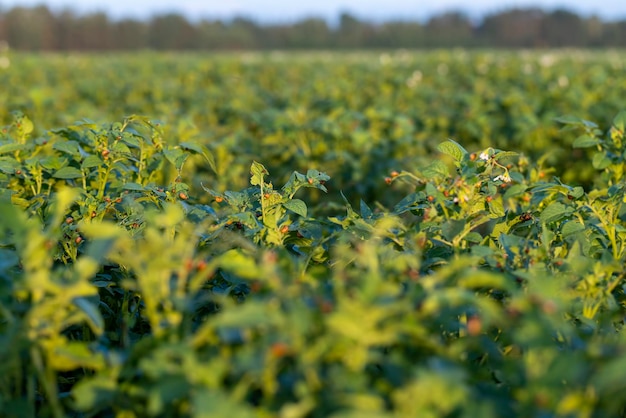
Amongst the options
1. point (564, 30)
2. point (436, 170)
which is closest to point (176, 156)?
point (436, 170)

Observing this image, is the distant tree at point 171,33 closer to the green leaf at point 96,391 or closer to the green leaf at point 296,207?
the green leaf at point 296,207

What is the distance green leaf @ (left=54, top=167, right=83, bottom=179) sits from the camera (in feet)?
7.18

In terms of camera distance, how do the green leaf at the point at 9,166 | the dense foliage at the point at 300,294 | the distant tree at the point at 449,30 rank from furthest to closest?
the distant tree at the point at 449,30, the green leaf at the point at 9,166, the dense foliage at the point at 300,294

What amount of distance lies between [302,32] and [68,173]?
188ft

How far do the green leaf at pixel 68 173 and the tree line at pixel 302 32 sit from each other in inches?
1856

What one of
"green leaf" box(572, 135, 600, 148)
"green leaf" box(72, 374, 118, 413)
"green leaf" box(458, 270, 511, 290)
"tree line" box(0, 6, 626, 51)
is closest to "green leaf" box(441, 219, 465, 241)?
"green leaf" box(458, 270, 511, 290)

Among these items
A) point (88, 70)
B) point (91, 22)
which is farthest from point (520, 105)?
point (91, 22)

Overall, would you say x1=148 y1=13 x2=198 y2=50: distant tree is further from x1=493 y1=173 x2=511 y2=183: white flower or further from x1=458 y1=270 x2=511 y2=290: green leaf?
x1=458 y1=270 x2=511 y2=290: green leaf

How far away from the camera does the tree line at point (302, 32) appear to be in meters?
48.4

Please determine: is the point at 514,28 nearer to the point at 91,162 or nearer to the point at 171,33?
the point at 171,33

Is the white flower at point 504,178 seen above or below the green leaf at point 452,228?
above

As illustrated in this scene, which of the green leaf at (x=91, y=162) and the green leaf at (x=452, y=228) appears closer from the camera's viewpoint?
the green leaf at (x=452, y=228)

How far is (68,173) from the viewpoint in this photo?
220cm

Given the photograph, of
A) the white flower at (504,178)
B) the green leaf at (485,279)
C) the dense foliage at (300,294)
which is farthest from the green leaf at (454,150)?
the green leaf at (485,279)
